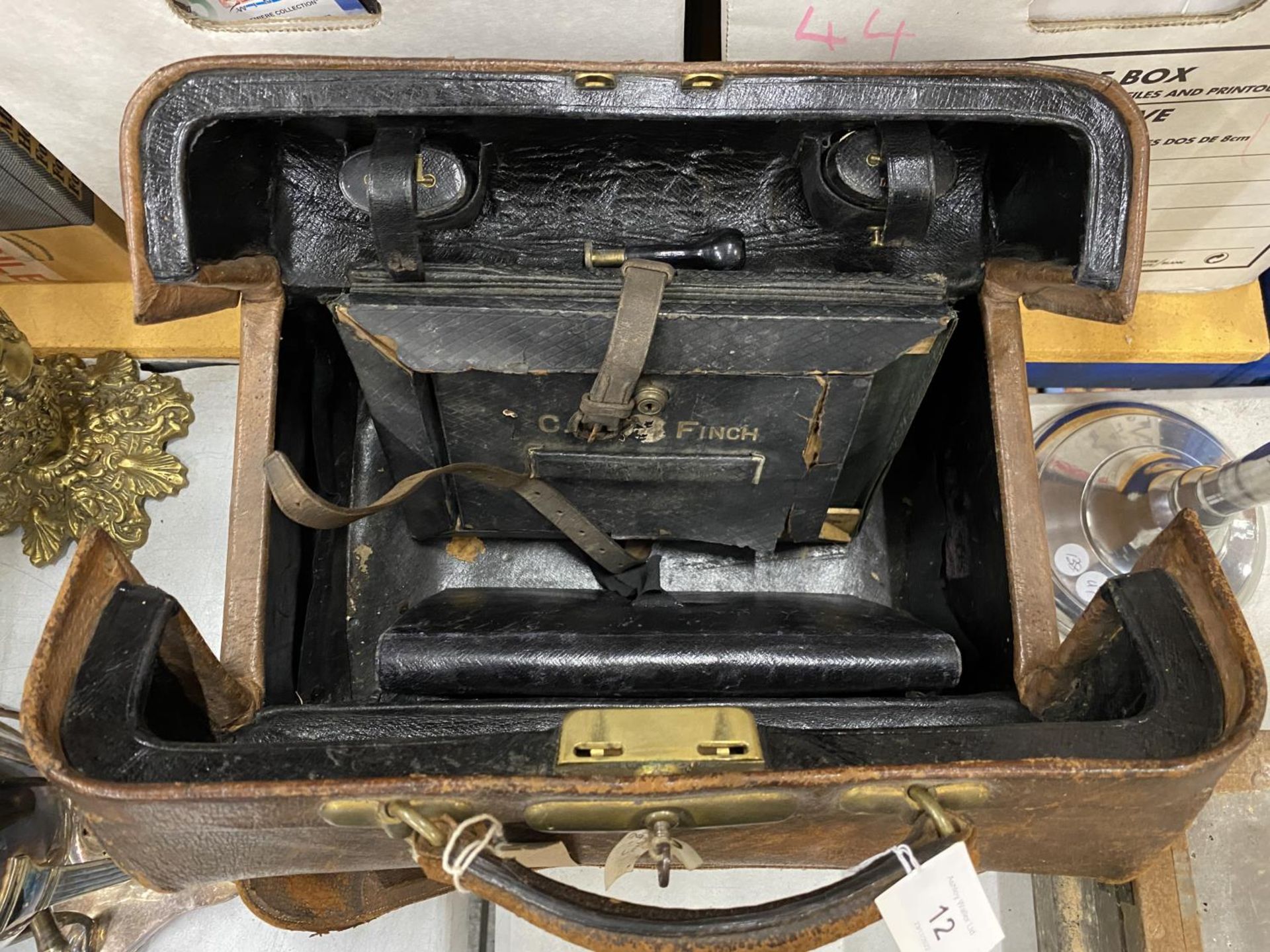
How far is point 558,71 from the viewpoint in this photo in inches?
30.0

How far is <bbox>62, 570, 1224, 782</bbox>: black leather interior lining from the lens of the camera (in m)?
0.67

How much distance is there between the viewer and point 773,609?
1.02 m

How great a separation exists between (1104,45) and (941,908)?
2.97 ft

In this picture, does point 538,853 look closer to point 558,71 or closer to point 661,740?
point 661,740

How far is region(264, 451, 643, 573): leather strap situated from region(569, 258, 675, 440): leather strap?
0.55 ft

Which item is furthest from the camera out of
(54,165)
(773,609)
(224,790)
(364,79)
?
(54,165)

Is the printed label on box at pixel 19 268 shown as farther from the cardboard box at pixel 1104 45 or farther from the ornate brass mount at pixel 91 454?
the cardboard box at pixel 1104 45

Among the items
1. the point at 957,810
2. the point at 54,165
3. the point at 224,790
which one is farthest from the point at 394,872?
the point at 54,165

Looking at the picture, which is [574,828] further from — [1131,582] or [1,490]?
[1,490]

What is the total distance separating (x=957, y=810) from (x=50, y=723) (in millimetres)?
658

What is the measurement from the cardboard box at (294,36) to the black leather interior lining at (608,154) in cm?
16

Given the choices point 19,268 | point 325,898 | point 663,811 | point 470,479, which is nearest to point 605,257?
point 470,479

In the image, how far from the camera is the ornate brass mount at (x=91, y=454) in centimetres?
130

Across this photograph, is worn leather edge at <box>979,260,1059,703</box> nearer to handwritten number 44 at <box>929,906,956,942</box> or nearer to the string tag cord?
handwritten number 44 at <box>929,906,956,942</box>
